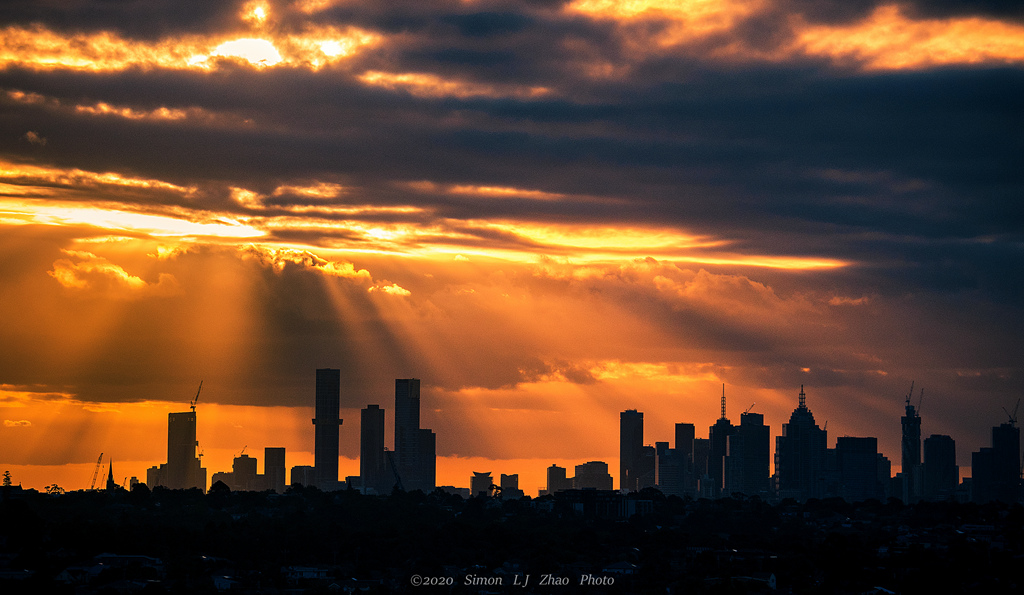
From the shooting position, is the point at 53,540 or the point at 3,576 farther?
the point at 53,540

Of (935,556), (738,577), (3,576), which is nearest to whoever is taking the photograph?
(3,576)

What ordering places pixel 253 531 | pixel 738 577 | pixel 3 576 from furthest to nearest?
pixel 253 531
pixel 738 577
pixel 3 576

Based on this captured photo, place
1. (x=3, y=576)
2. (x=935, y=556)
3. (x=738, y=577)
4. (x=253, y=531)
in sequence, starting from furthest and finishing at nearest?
1. (x=253, y=531)
2. (x=935, y=556)
3. (x=738, y=577)
4. (x=3, y=576)

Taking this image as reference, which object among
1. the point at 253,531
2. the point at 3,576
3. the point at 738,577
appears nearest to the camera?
the point at 3,576

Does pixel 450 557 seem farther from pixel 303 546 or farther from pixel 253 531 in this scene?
pixel 253 531

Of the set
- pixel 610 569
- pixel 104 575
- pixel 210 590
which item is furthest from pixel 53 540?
pixel 610 569

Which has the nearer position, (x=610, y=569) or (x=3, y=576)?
(x=3, y=576)

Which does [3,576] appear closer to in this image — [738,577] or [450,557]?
[450,557]

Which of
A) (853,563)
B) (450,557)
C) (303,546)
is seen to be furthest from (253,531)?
(853,563)
